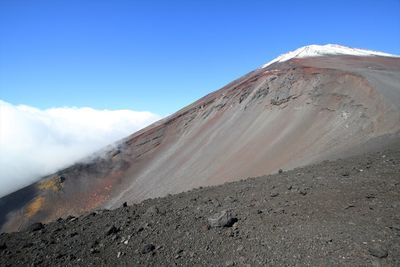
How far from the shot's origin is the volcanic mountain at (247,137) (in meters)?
15.8

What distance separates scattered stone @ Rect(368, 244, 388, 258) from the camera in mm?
4852

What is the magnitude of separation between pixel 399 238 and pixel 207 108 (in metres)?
24.2

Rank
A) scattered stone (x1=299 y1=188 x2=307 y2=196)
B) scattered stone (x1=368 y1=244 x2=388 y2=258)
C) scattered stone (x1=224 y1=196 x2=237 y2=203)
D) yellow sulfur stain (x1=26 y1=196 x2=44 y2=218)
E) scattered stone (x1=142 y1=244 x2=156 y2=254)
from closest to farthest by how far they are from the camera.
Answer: scattered stone (x1=368 y1=244 x2=388 y2=258) → scattered stone (x1=142 y1=244 x2=156 y2=254) → scattered stone (x1=299 y1=188 x2=307 y2=196) → scattered stone (x1=224 y1=196 x2=237 y2=203) → yellow sulfur stain (x1=26 y1=196 x2=44 y2=218)

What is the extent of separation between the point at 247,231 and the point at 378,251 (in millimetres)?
1895

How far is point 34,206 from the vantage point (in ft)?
85.5

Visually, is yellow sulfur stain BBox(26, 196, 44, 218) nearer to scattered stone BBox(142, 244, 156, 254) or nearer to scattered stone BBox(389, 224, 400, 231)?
scattered stone BBox(142, 244, 156, 254)

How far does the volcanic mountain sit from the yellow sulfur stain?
0.09 metres

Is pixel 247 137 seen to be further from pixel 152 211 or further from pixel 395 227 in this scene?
pixel 395 227

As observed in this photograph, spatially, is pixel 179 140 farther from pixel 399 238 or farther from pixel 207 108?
pixel 399 238

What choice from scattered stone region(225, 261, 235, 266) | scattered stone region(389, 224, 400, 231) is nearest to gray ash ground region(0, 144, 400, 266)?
scattered stone region(225, 261, 235, 266)

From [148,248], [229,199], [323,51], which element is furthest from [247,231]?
[323,51]

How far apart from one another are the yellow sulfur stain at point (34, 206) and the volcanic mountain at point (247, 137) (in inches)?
3.5

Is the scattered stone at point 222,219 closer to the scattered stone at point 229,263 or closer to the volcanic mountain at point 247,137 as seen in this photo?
the scattered stone at point 229,263

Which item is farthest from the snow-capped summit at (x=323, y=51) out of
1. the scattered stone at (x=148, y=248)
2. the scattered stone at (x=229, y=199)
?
the scattered stone at (x=148, y=248)
